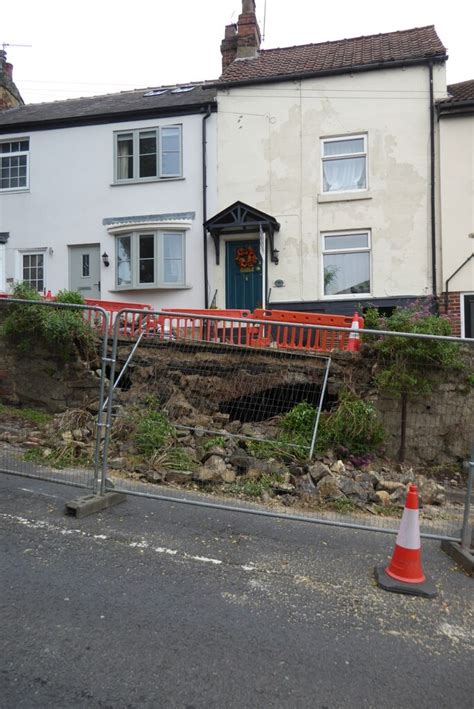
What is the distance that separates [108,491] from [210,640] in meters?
2.32

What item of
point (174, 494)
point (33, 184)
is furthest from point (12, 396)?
point (33, 184)

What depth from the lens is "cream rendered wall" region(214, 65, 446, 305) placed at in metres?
12.5

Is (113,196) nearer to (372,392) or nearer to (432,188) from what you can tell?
(432,188)

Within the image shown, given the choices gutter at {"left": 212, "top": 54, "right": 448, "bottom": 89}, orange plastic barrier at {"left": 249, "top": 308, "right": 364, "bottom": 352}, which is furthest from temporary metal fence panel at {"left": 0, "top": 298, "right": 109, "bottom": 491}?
gutter at {"left": 212, "top": 54, "right": 448, "bottom": 89}

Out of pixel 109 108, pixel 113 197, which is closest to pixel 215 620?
pixel 113 197

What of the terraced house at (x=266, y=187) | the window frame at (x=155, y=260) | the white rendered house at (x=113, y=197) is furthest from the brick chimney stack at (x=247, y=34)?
the window frame at (x=155, y=260)

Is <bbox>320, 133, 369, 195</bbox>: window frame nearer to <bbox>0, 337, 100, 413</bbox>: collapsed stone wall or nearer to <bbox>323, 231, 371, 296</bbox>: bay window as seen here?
<bbox>323, 231, 371, 296</bbox>: bay window

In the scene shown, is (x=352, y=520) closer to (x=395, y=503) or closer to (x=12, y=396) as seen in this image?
(x=395, y=503)

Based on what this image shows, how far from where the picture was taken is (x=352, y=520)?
4852mm

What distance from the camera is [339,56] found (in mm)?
13844

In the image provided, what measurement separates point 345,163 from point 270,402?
28.0 feet

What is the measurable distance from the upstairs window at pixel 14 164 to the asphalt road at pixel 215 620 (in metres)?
14.0

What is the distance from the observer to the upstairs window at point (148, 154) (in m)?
14.1

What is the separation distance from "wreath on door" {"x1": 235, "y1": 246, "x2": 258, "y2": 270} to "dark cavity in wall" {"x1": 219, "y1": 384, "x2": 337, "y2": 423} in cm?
640
